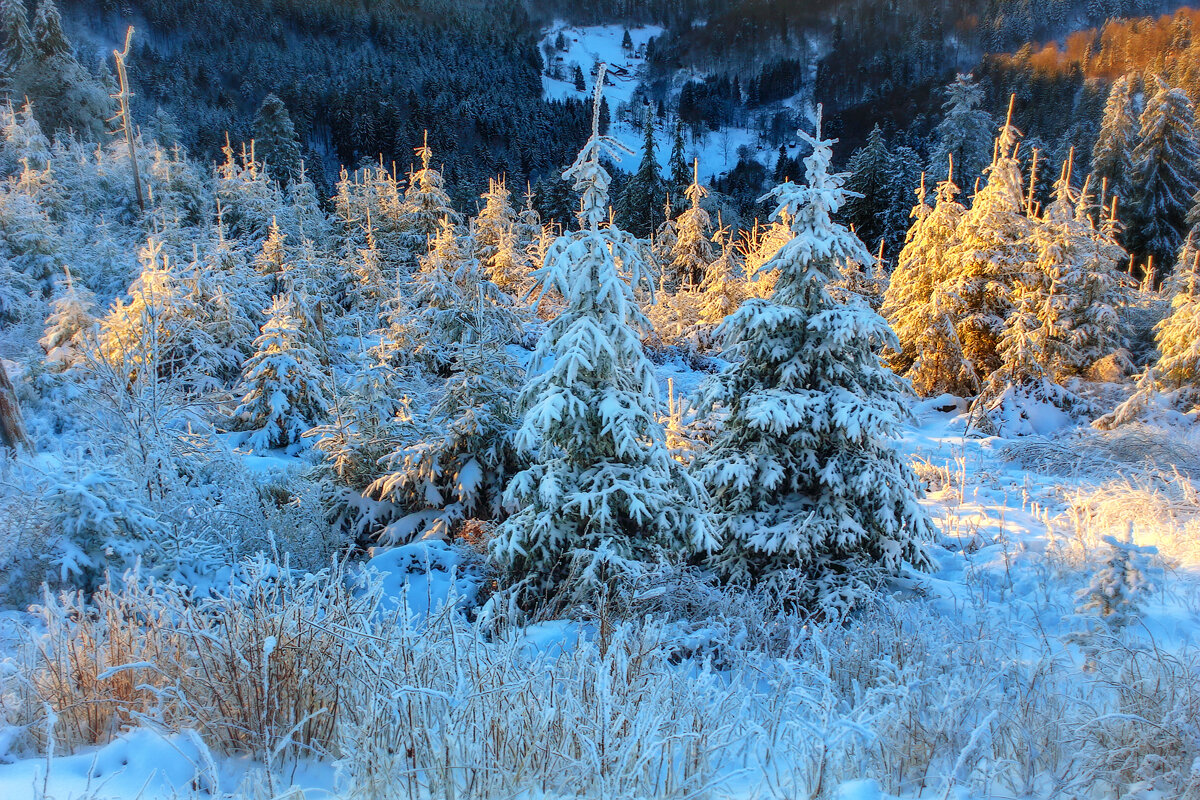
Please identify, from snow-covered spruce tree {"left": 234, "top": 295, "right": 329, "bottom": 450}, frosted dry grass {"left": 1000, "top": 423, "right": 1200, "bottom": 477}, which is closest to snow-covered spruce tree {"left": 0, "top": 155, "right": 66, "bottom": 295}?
snow-covered spruce tree {"left": 234, "top": 295, "right": 329, "bottom": 450}

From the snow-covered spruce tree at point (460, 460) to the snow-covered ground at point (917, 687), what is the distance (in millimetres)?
962

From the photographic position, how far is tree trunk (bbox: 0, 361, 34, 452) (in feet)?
24.2

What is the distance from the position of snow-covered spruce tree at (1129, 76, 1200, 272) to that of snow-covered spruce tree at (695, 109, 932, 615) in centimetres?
3524

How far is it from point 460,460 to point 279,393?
5.29m

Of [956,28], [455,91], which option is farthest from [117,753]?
[956,28]

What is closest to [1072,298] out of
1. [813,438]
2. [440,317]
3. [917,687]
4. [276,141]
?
[813,438]

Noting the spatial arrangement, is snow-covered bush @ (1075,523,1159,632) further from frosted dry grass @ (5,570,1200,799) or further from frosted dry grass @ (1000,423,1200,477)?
frosted dry grass @ (1000,423,1200,477)

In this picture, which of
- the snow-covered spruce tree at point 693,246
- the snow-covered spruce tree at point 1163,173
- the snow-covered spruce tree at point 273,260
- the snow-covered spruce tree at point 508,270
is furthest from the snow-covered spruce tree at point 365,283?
the snow-covered spruce tree at point 1163,173

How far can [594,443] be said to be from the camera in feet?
17.4

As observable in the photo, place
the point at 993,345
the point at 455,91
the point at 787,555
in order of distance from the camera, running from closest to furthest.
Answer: the point at 787,555 < the point at 993,345 < the point at 455,91

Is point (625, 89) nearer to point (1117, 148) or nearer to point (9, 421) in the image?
point (1117, 148)

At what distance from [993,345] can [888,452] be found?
35.5 feet

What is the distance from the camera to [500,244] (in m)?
20.5

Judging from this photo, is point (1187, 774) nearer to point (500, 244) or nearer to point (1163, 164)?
point (500, 244)
